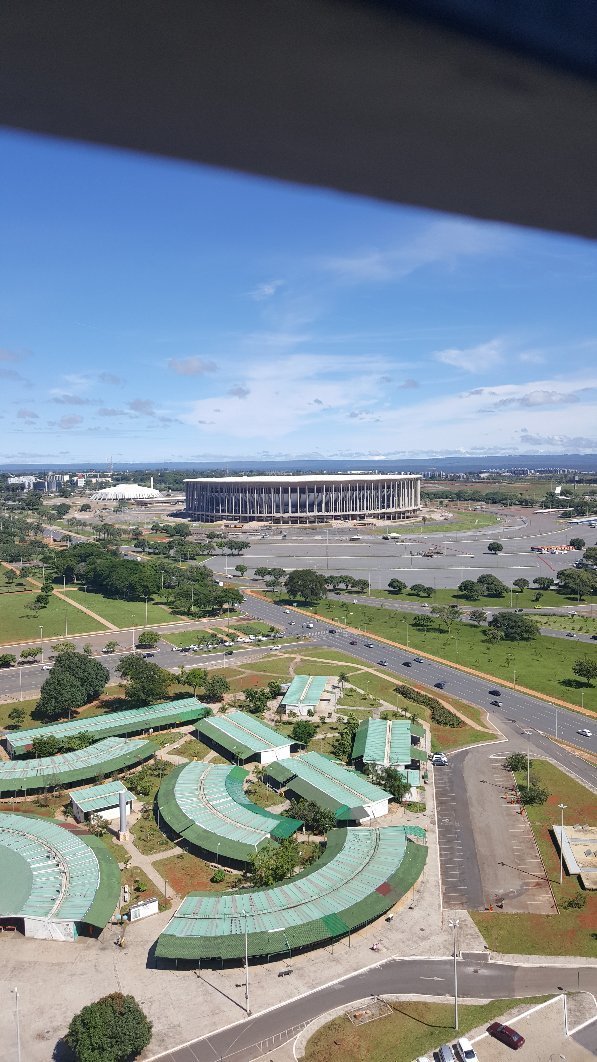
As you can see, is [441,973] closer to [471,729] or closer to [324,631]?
[471,729]

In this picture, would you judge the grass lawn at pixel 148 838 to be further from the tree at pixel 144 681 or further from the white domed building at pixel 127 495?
the white domed building at pixel 127 495

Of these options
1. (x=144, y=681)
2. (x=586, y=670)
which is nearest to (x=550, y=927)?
(x=586, y=670)

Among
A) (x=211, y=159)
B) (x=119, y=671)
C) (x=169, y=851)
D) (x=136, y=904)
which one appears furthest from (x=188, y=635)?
(x=211, y=159)

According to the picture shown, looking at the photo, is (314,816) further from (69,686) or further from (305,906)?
(69,686)

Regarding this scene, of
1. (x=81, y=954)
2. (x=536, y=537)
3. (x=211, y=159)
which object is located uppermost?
(x=211, y=159)

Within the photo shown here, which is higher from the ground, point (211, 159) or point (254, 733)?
point (211, 159)

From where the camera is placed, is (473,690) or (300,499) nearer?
(473,690)
